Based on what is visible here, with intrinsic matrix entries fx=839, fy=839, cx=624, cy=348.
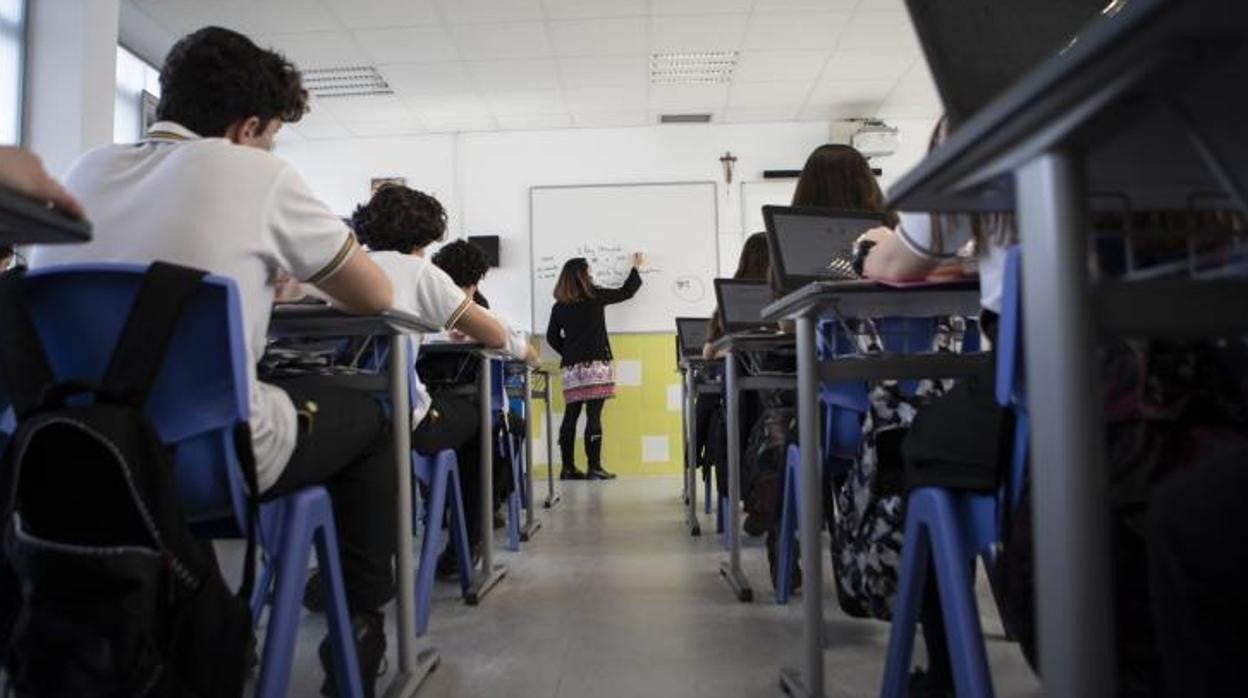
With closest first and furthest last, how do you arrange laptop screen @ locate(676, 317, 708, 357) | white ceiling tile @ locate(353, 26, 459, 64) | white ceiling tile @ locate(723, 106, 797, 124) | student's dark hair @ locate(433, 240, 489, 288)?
1. student's dark hair @ locate(433, 240, 489, 288)
2. laptop screen @ locate(676, 317, 708, 357)
3. white ceiling tile @ locate(353, 26, 459, 64)
4. white ceiling tile @ locate(723, 106, 797, 124)

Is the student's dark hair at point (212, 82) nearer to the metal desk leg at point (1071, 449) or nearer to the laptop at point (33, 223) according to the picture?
the laptop at point (33, 223)

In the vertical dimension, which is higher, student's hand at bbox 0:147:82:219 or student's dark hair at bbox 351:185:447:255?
student's dark hair at bbox 351:185:447:255

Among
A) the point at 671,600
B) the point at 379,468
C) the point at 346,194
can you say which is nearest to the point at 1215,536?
the point at 379,468

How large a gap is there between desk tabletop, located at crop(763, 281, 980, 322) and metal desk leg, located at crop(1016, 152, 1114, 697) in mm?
676

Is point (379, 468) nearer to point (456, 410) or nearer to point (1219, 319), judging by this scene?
point (456, 410)

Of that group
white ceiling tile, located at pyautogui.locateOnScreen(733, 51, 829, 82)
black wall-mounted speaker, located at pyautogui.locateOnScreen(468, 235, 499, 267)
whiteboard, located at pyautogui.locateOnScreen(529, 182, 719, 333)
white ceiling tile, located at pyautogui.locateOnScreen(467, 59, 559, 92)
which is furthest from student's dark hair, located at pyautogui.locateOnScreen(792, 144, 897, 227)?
black wall-mounted speaker, located at pyautogui.locateOnScreen(468, 235, 499, 267)

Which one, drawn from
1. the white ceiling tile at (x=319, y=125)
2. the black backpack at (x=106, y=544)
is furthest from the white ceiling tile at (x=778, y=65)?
the black backpack at (x=106, y=544)

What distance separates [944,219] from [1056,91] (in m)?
0.67

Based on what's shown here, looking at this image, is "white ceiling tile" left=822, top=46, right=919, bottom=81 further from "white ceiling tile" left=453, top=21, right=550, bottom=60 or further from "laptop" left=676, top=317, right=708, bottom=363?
"laptop" left=676, top=317, right=708, bottom=363

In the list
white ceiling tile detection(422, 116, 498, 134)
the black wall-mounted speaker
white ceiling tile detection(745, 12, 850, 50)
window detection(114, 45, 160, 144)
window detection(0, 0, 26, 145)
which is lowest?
the black wall-mounted speaker

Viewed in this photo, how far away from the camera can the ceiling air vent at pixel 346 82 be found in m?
5.40

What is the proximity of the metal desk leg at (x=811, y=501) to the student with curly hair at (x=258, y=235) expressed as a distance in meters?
0.68

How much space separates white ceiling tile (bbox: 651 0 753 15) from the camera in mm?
4559

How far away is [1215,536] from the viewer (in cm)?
52
